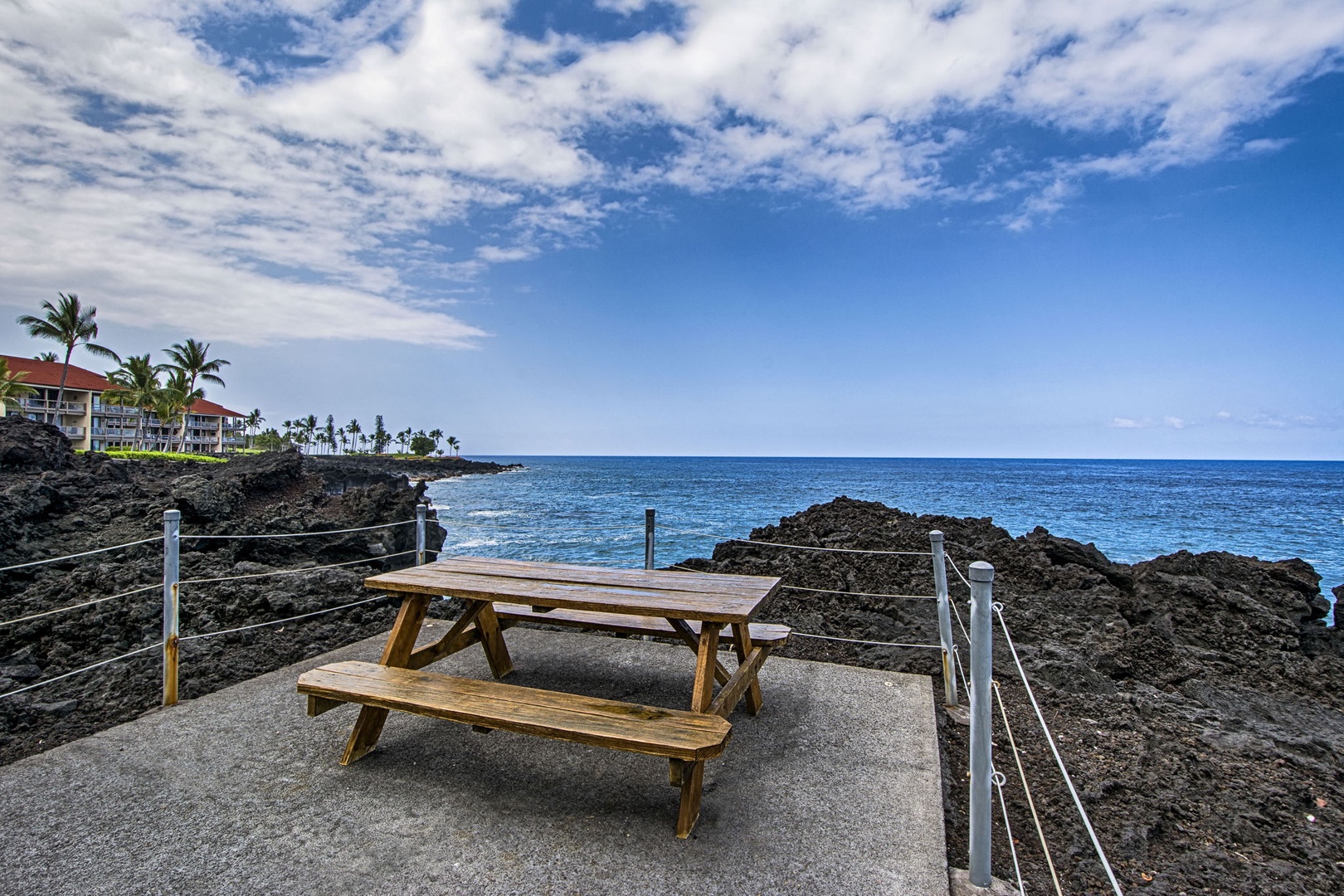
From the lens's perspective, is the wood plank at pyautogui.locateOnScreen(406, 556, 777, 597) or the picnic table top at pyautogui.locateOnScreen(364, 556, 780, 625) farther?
the wood plank at pyautogui.locateOnScreen(406, 556, 777, 597)

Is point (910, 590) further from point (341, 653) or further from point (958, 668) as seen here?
point (341, 653)

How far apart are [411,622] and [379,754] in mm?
619

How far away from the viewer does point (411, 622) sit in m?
3.44

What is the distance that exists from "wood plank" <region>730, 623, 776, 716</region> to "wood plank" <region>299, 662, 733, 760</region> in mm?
910

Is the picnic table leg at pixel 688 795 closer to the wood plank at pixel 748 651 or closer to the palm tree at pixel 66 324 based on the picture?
the wood plank at pixel 748 651

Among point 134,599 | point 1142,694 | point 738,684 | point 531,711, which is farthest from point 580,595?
point 134,599

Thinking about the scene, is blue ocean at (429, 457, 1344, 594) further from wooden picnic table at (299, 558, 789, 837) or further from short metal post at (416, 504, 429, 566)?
wooden picnic table at (299, 558, 789, 837)

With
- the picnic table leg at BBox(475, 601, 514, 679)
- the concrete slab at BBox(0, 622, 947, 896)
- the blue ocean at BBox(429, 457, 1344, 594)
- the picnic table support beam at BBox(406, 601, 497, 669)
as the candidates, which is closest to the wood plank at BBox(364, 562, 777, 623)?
the picnic table support beam at BBox(406, 601, 497, 669)

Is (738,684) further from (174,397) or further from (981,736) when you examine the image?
(174,397)

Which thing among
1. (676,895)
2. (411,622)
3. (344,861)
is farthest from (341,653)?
(676,895)

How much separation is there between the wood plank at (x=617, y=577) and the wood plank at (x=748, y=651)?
234 mm

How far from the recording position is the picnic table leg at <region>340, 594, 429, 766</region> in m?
3.08

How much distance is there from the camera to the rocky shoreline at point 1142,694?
279 centimetres

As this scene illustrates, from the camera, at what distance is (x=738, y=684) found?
312 cm
